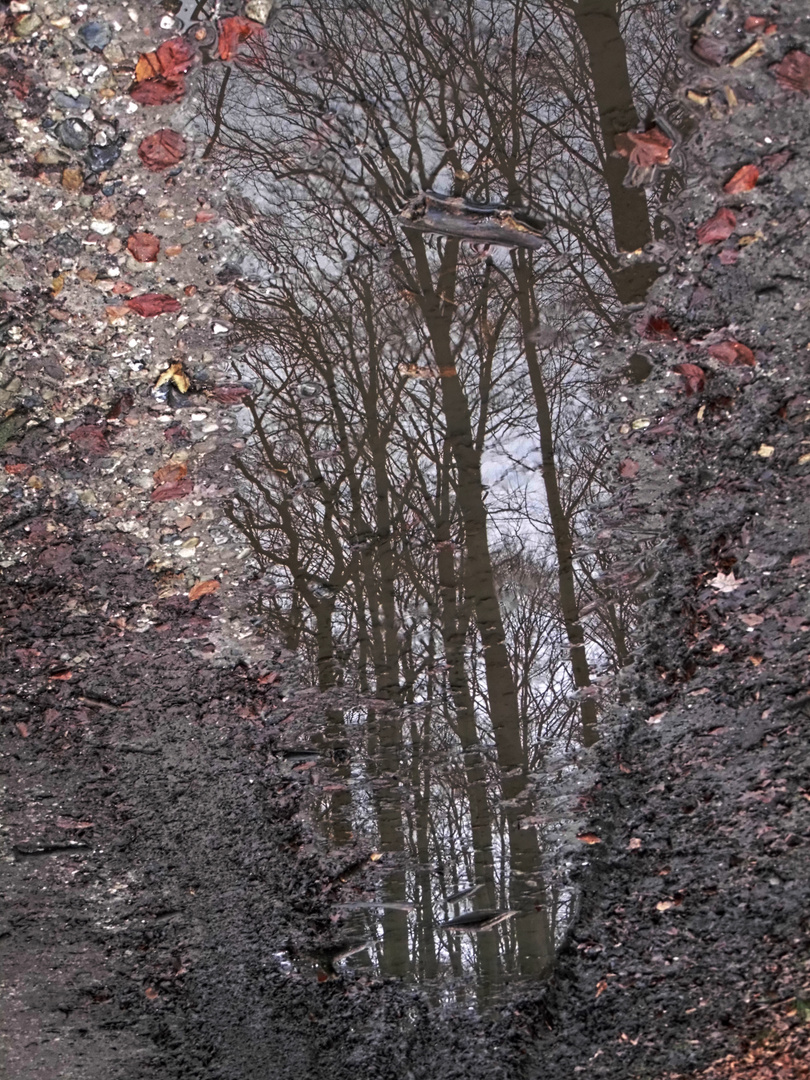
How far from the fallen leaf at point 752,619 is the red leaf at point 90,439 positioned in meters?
1.67

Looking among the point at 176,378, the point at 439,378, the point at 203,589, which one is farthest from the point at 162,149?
the point at 203,589

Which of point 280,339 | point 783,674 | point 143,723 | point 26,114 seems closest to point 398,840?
point 143,723

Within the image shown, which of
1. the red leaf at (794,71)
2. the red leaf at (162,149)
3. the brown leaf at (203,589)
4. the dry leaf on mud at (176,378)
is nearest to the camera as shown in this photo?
the red leaf at (794,71)

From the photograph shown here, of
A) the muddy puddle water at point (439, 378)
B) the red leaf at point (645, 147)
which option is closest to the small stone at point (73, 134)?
the muddy puddle water at point (439, 378)

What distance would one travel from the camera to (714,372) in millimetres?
1693

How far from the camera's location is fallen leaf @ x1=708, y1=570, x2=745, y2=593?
180cm

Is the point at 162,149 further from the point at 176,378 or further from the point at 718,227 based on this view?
the point at 718,227

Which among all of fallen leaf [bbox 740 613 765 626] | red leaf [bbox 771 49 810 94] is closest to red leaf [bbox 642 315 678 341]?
red leaf [bbox 771 49 810 94]

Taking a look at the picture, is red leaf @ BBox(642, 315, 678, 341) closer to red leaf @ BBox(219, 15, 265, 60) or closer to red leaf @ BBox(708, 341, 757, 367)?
red leaf @ BBox(708, 341, 757, 367)

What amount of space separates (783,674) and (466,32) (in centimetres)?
173

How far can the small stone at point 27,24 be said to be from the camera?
60.6 inches

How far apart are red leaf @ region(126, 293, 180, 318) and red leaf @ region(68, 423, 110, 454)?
306 millimetres

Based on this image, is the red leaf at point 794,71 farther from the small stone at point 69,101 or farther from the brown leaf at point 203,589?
the brown leaf at point 203,589

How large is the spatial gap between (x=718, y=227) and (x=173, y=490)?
1434 mm
